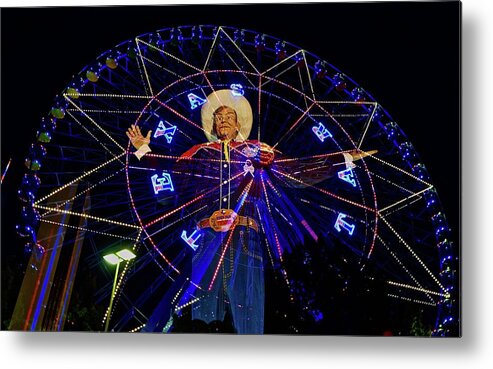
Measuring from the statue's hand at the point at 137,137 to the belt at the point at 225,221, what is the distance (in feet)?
1.45

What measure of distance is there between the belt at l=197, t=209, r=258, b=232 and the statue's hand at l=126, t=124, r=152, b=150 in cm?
44

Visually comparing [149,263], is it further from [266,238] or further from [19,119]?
[19,119]

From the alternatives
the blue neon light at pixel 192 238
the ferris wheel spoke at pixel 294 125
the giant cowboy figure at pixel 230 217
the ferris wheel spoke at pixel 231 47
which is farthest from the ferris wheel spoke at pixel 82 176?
the ferris wheel spoke at pixel 294 125

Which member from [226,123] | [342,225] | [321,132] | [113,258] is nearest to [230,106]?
[226,123]

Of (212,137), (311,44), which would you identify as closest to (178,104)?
(212,137)

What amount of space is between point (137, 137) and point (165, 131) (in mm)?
130

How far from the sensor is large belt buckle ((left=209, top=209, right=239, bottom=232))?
16.0 ft

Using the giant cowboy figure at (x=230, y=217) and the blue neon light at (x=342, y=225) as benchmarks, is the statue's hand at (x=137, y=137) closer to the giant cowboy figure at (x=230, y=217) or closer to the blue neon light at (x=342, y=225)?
the giant cowboy figure at (x=230, y=217)

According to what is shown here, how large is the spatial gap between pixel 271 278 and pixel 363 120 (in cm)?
82

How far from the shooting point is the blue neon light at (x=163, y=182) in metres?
4.89

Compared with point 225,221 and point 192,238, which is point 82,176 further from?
point 225,221

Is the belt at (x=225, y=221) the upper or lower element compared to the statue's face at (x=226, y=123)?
lower

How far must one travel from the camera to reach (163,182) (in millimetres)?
4895

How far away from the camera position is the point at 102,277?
4852mm
